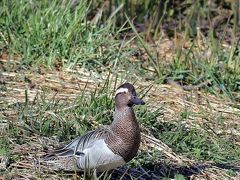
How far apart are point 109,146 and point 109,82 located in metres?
2.02

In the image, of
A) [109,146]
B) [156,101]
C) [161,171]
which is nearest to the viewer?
[109,146]

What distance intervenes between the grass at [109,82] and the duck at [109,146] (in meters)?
0.39

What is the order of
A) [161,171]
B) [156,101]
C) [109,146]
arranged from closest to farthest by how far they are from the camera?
[109,146] < [161,171] < [156,101]

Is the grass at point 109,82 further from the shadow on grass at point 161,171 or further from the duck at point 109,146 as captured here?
the duck at point 109,146

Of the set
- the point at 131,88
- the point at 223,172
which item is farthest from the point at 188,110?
the point at 131,88

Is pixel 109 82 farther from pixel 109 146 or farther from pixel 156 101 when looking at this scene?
pixel 109 146

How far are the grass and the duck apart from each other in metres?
0.39

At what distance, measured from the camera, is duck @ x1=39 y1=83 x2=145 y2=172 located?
490 centimetres

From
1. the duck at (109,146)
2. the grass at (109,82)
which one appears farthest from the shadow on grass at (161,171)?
the duck at (109,146)

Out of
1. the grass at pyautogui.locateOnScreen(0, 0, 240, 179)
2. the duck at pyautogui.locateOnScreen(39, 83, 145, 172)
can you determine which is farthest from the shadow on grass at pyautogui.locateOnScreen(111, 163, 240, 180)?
the duck at pyautogui.locateOnScreen(39, 83, 145, 172)

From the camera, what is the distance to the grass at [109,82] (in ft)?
18.9

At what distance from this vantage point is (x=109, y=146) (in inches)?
194

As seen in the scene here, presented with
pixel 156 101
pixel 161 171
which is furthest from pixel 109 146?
pixel 156 101

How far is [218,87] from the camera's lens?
716 centimetres
